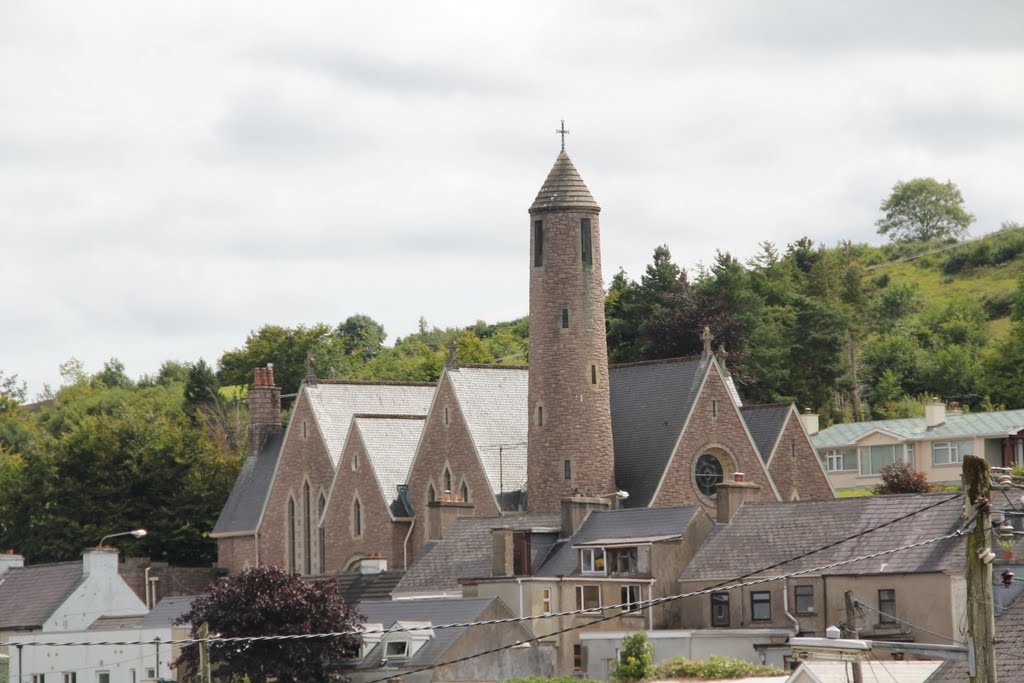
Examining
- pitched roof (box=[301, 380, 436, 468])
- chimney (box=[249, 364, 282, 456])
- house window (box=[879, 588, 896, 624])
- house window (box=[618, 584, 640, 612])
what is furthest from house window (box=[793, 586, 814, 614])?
chimney (box=[249, 364, 282, 456])

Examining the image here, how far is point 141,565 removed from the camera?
92.0 metres

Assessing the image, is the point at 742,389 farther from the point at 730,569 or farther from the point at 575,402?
the point at 730,569

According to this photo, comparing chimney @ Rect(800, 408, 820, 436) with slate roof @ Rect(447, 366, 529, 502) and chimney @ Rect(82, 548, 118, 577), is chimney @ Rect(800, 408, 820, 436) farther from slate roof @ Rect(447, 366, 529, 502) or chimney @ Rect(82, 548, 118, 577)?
chimney @ Rect(82, 548, 118, 577)

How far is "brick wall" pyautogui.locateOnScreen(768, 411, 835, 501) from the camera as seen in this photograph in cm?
8338

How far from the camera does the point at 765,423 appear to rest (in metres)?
84.4

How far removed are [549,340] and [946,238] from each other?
114 m

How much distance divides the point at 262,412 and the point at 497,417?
18285mm

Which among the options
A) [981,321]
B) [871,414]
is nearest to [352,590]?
[871,414]

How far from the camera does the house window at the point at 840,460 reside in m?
108

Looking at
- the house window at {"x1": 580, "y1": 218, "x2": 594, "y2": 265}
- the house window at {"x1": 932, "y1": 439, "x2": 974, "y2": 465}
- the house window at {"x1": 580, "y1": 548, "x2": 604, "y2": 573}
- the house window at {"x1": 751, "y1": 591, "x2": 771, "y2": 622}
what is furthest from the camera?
the house window at {"x1": 932, "y1": 439, "x2": 974, "y2": 465}

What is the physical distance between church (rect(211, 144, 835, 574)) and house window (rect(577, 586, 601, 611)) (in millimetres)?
7075

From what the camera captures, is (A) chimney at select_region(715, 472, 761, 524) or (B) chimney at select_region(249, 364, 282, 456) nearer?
(A) chimney at select_region(715, 472, 761, 524)

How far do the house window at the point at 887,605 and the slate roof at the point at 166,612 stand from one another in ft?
82.4

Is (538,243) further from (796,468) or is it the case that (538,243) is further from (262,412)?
(262,412)
